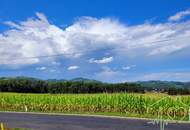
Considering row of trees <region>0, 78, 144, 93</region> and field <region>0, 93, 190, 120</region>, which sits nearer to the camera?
field <region>0, 93, 190, 120</region>

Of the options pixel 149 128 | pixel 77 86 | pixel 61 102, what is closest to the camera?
pixel 149 128

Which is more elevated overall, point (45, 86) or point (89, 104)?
point (45, 86)

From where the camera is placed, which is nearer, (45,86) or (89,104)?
(89,104)

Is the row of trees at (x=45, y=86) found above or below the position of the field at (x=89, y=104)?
above

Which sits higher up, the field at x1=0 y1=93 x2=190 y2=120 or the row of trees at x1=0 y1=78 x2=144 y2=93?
the row of trees at x1=0 y1=78 x2=144 y2=93

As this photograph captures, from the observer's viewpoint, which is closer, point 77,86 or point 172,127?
point 172,127

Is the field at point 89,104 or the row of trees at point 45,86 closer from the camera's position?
the field at point 89,104

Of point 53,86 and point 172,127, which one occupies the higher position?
point 53,86

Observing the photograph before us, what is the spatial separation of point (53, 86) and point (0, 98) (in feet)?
198

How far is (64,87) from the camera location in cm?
10794

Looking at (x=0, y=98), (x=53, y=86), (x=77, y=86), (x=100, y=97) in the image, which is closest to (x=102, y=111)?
(x=100, y=97)

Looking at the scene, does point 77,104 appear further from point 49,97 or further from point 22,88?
point 22,88

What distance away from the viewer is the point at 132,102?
124ft

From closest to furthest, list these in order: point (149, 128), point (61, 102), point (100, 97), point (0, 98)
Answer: point (149, 128)
point (100, 97)
point (61, 102)
point (0, 98)
